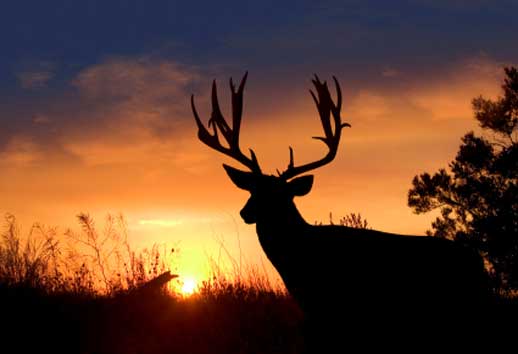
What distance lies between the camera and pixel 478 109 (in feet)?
56.7

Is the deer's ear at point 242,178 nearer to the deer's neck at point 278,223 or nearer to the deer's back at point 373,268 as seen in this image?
the deer's neck at point 278,223

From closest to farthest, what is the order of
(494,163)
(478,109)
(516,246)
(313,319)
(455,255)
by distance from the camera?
(313,319) < (455,255) < (516,246) < (494,163) < (478,109)

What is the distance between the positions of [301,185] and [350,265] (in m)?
0.88

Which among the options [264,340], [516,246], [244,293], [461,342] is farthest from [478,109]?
[461,342]

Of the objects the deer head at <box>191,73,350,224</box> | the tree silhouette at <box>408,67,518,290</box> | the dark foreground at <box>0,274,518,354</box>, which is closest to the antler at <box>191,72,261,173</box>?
the deer head at <box>191,73,350,224</box>

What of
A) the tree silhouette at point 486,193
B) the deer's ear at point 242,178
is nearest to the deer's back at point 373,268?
the deer's ear at point 242,178

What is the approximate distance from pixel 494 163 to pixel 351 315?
11.0 metres

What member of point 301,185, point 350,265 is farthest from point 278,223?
point 350,265

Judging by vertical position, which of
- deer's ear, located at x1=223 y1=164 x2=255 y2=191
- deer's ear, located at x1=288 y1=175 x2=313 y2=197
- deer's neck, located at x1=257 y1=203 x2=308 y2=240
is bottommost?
deer's neck, located at x1=257 y1=203 x2=308 y2=240

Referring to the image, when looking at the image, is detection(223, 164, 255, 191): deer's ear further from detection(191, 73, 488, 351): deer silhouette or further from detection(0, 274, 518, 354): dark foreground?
detection(0, 274, 518, 354): dark foreground

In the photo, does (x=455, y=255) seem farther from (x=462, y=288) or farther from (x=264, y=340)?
(x=264, y=340)

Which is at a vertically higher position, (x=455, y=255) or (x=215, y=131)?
(x=215, y=131)

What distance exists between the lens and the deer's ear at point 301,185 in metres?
6.47

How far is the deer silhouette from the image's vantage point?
20.7 feet
